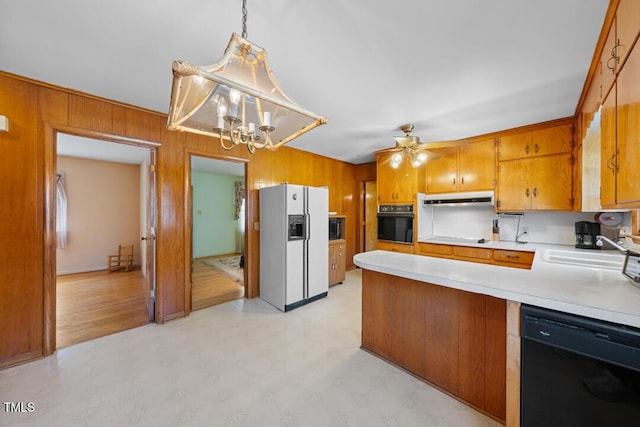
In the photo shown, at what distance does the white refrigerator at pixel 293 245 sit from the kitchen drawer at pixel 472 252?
1.92 m

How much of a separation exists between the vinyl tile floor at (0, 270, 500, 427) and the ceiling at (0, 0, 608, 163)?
2.48 m

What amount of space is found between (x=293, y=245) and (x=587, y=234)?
A: 3.46 m

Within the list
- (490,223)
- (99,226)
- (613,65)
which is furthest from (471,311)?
(99,226)

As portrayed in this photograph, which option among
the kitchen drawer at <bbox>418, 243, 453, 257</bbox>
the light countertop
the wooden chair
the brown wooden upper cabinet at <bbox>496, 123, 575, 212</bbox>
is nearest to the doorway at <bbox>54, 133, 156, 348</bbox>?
the wooden chair

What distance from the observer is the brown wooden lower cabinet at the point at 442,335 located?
60.7 inches

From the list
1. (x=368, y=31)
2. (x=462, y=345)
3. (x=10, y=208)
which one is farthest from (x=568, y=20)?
(x=10, y=208)

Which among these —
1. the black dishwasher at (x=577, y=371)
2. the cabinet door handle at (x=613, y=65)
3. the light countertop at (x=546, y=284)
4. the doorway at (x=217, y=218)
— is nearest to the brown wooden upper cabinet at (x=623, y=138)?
the cabinet door handle at (x=613, y=65)

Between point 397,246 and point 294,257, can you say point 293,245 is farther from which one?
point 397,246

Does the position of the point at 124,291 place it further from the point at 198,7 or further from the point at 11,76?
the point at 198,7

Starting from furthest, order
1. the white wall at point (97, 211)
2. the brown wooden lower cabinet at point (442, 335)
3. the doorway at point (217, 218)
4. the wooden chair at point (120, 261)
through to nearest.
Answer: the doorway at point (217, 218) → the wooden chair at point (120, 261) → the white wall at point (97, 211) → the brown wooden lower cabinet at point (442, 335)

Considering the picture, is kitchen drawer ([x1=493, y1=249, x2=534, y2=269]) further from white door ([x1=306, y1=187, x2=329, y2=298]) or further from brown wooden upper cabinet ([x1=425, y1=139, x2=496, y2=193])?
white door ([x1=306, y1=187, x2=329, y2=298])

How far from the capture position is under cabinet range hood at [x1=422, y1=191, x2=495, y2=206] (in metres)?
3.40

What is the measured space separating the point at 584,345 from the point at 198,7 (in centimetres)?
255

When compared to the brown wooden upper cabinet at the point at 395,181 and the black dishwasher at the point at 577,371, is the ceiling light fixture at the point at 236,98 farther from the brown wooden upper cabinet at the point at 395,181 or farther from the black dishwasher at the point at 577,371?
the brown wooden upper cabinet at the point at 395,181
